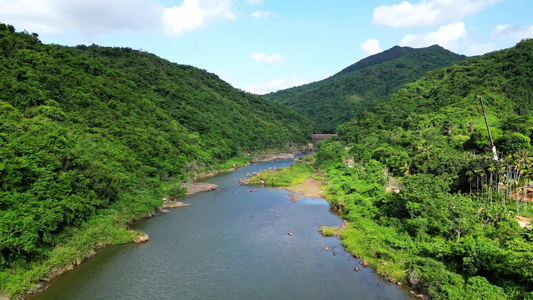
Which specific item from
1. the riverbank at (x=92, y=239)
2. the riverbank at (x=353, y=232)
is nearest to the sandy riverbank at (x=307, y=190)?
the riverbank at (x=353, y=232)

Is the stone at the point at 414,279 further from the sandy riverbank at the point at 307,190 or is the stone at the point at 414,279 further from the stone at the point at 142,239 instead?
the sandy riverbank at the point at 307,190

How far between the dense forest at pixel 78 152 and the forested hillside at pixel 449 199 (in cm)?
2486

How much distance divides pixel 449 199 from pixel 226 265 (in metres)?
21.2

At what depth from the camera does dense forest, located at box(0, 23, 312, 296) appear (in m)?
26.9

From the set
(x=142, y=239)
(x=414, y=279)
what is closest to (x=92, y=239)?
(x=142, y=239)

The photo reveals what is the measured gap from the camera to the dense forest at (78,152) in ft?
88.1

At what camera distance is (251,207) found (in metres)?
49.4

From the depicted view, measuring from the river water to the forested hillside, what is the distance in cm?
306

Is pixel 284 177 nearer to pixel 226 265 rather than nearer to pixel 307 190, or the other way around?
pixel 307 190

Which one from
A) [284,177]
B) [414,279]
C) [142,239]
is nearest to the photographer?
[414,279]

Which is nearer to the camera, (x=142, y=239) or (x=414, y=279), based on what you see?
(x=414, y=279)

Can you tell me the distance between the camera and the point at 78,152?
36.0 meters

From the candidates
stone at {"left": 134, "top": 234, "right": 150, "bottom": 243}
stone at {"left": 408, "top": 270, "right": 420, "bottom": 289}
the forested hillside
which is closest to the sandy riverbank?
the forested hillside

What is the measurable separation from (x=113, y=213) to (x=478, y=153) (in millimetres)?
50334
